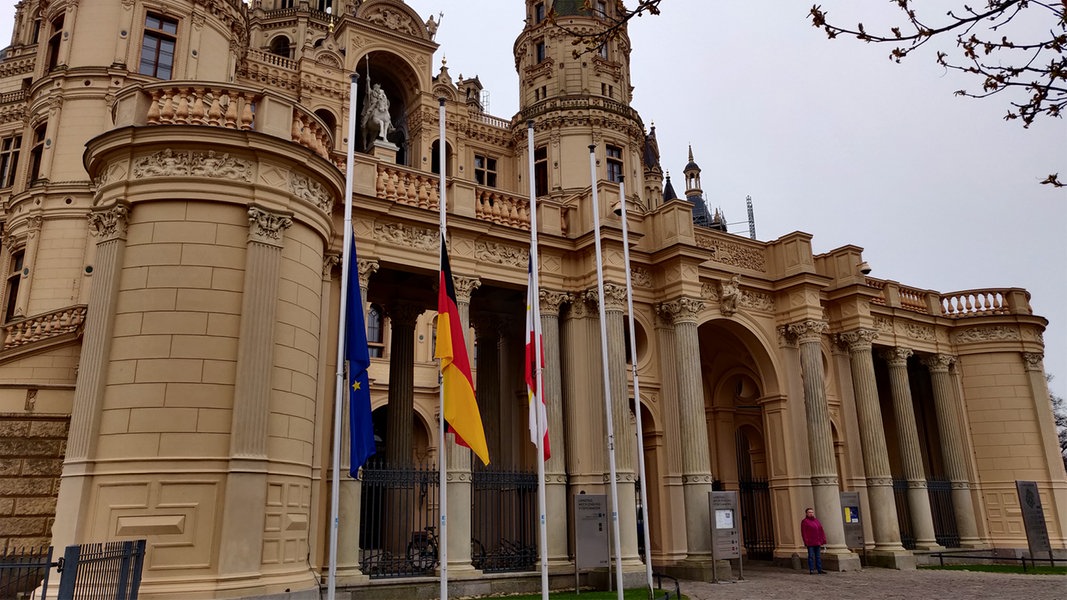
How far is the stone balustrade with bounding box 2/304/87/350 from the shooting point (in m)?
16.7

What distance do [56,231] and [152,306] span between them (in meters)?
13.4

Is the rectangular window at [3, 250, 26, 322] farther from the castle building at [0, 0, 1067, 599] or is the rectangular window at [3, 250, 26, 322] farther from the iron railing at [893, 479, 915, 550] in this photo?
the iron railing at [893, 479, 915, 550]

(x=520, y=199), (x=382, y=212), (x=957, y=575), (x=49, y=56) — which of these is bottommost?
(x=957, y=575)

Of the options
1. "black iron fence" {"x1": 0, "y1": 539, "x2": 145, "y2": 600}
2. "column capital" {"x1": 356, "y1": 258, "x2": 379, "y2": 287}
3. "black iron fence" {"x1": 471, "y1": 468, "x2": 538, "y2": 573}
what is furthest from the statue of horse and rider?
"black iron fence" {"x1": 0, "y1": 539, "x2": 145, "y2": 600}

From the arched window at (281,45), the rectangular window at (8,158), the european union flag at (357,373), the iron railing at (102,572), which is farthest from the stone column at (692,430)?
the arched window at (281,45)

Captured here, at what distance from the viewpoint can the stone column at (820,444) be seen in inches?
801

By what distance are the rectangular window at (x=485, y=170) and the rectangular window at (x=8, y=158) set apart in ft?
56.8

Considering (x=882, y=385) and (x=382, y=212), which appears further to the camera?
(x=882, y=385)

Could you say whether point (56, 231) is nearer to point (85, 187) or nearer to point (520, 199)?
point (85, 187)

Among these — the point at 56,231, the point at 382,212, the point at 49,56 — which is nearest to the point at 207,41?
the point at 49,56

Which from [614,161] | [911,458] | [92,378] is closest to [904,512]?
[911,458]

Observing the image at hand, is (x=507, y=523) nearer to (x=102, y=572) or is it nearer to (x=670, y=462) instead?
(x=670, y=462)

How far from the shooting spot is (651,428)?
19.8 meters

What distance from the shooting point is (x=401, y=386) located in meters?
18.8
